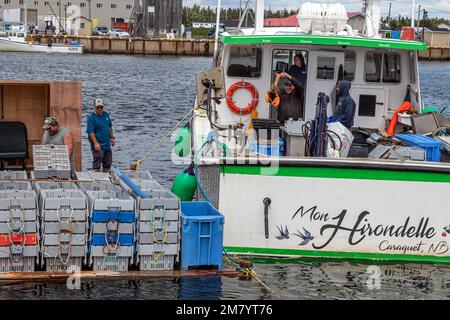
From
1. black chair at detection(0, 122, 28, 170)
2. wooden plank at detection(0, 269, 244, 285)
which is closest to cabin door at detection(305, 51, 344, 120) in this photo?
black chair at detection(0, 122, 28, 170)

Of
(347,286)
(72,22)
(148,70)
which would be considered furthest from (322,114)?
(72,22)

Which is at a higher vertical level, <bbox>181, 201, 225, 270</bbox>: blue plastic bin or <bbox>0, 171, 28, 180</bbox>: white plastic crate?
<bbox>0, 171, 28, 180</bbox>: white plastic crate

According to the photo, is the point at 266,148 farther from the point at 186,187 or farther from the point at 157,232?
the point at 157,232

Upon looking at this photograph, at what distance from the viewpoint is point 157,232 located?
11484 millimetres

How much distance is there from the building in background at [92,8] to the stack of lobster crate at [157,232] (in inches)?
4579

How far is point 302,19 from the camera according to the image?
53.9 ft

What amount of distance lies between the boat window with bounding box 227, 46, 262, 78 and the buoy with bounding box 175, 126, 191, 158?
145 centimetres

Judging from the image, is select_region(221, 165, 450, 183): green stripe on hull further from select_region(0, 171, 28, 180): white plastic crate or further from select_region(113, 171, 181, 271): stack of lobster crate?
select_region(0, 171, 28, 180): white plastic crate

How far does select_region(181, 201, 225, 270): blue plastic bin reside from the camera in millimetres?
11547

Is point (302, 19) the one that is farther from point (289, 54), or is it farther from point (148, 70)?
point (148, 70)

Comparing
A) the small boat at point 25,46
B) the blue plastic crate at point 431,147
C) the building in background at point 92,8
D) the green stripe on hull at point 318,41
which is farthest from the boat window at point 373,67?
the building in background at point 92,8

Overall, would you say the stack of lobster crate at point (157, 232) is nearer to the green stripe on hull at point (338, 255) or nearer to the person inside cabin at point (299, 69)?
the green stripe on hull at point (338, 255)

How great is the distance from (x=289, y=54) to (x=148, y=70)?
60.0 m

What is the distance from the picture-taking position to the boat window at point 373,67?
1677 cm
